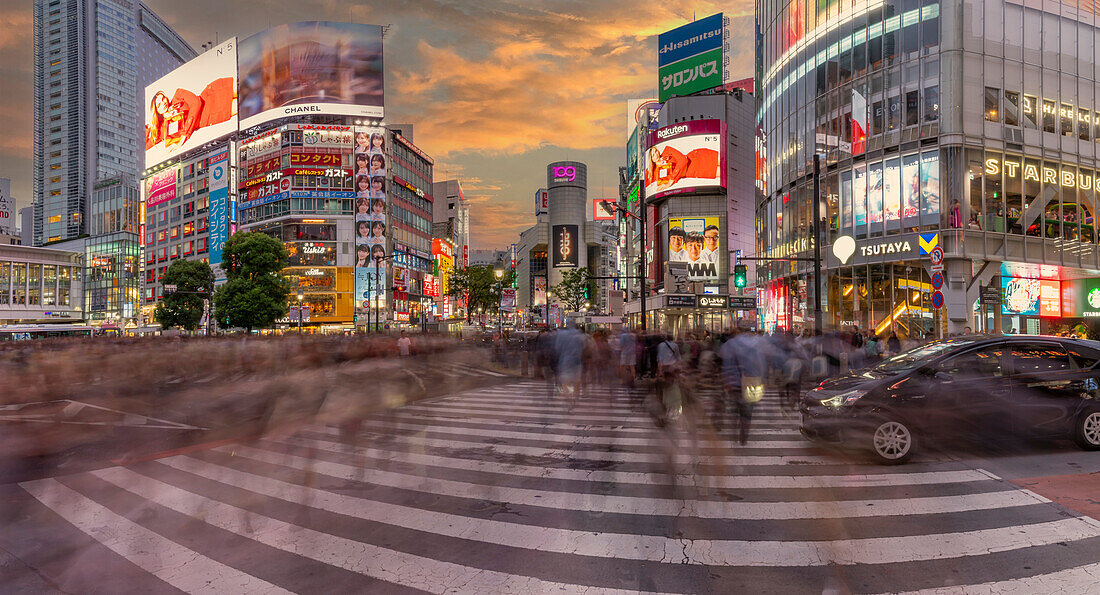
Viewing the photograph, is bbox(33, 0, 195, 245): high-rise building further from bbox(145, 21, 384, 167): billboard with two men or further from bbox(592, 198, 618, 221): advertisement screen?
bbox(592, 198, 618, 221): advertisement screen

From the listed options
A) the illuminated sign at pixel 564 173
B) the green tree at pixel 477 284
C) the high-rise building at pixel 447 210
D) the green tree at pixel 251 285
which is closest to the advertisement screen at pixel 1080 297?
the green tree at pixel 251 285

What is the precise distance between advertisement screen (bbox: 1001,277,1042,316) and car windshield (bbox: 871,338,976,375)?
26568 millimetres

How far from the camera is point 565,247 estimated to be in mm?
176000

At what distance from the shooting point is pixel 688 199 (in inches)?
2522

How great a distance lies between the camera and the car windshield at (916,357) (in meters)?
8.09

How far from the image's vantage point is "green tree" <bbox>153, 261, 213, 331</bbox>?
60.1 m

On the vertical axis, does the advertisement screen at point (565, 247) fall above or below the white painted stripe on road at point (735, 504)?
above

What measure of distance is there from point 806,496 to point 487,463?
4330 mm

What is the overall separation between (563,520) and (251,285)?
57868 millimetres

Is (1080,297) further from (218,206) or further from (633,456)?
(218,206)

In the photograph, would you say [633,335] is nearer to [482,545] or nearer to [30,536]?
[482,545]

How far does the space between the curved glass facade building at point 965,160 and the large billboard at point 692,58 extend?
30980 mm

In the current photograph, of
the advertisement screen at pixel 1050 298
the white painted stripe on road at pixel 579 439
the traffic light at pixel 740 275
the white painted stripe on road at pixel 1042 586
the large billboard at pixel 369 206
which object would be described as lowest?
the white painted stripe on road at pixel 579 439

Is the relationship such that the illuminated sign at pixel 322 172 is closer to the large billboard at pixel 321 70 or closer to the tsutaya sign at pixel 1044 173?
the large billboard at pixel 321 70
